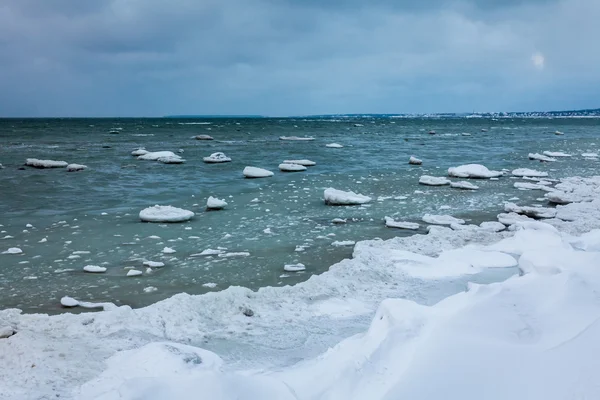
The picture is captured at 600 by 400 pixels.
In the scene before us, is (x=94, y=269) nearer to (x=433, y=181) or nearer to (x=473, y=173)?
(x=433, y=181)

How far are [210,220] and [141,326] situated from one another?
6255mm

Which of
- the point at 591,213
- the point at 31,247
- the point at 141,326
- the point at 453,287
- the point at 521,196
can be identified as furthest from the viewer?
the point at 521,196

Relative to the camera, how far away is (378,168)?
23.4 m

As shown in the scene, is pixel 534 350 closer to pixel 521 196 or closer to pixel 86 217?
pixel 86 217

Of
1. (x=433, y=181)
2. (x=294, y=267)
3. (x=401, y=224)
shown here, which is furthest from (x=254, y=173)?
(x=294, y=267)

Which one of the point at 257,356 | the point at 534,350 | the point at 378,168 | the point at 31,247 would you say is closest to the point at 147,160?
the point at 378,168

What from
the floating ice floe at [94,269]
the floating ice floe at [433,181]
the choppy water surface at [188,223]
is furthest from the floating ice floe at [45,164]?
the floating ice floe at [94,269]

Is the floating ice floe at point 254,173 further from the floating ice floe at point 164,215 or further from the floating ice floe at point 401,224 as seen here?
the floating ice floe at point 401,224

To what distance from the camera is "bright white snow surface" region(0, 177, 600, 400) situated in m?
3.30

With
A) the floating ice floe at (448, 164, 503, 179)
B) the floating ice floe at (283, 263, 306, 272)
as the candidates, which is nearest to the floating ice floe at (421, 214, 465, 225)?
the floating ice floe at (283, 263, 306, 272)

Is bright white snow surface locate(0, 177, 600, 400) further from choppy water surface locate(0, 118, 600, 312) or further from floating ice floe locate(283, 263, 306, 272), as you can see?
choppy water surface locate(0, 118, 600, 312)

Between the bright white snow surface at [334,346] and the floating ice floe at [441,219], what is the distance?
13.9 feet

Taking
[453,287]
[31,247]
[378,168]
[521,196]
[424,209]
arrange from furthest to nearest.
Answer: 1. [378,168]
2. [521,196]
3. [424,209]
4. [31,247]
5. [453,287]

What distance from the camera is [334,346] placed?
4656 mm
